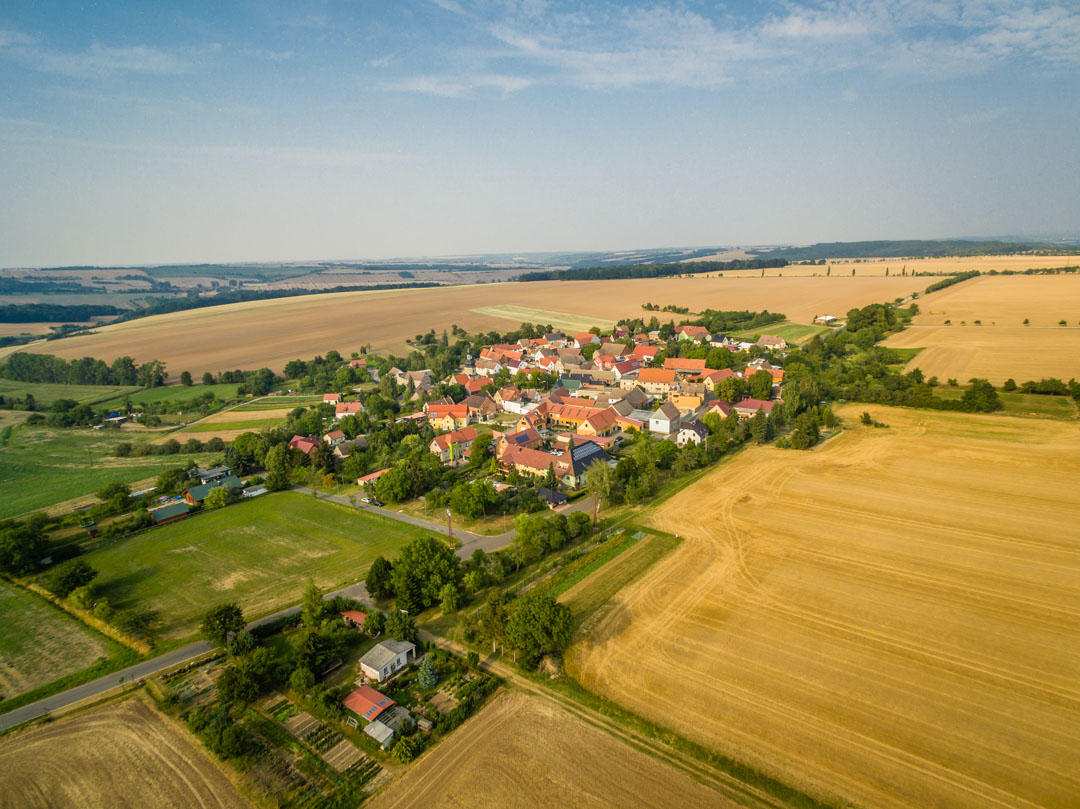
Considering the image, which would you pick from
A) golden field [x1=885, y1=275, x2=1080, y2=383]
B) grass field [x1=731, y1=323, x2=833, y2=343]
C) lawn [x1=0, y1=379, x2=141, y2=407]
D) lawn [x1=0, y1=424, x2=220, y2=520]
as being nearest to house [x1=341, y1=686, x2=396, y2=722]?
lawn [x1=0, y1=424, x2=220, y2=520]

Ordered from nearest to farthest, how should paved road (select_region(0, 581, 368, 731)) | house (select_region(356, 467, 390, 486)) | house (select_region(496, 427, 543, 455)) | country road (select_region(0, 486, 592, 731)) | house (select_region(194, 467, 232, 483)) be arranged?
1. paved road (select_region(0, 581, 368, 731))
2. country road (select_region(0, 486, 592, 731))
3. house (select_region(356, 467, 390, 486))
4. house (select_region(194, 467, 232, 483))
5. house (select_region(496, 427, 543, 455))

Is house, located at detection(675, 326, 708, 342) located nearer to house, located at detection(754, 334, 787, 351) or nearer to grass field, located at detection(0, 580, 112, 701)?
house, located at detection(754, 334, 787, 351)

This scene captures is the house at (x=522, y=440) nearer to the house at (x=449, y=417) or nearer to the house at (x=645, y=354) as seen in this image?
the house at (x=449, y=417)

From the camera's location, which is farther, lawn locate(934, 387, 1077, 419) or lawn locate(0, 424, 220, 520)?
lawn locate(934, 387, 1077, 419)

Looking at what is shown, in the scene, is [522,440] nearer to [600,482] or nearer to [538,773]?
[600,482]

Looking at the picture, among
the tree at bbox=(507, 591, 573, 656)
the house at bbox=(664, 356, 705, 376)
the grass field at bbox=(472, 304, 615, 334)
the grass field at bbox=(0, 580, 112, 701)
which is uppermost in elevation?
the grass field at bbox=(472, 304, 615, 334)

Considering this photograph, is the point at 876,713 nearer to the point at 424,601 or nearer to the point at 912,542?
the point at 912,542

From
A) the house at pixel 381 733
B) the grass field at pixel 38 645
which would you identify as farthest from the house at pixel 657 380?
the grass field at pixel 38 645
